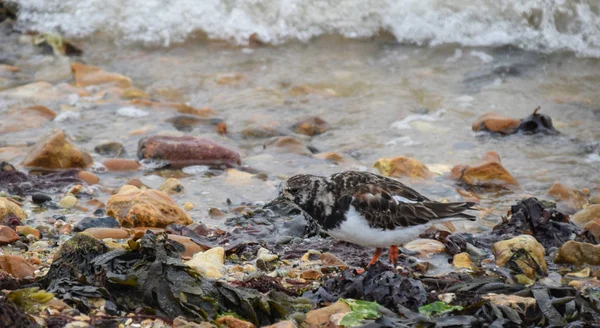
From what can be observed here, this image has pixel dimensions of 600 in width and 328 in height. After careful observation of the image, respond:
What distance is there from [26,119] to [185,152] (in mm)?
1945

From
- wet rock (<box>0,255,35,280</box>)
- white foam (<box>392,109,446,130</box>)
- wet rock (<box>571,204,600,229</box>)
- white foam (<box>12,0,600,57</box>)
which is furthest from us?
white foam (<box>12,0,600,57</box>)

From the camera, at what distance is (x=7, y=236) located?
468 cm

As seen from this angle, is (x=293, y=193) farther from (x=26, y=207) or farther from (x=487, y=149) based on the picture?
(x=487, y=149)

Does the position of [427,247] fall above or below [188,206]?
above

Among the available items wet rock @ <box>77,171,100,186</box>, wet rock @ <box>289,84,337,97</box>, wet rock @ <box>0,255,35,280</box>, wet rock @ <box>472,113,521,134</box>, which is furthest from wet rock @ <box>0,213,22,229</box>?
wet rock @ <box>472,113,521,134</box>

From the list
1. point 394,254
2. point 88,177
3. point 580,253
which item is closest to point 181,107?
point 88,177

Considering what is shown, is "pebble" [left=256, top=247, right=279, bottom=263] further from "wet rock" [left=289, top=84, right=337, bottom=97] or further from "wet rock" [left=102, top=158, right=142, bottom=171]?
"wet rock" [left=289, top=84, right=337, bottom=97]

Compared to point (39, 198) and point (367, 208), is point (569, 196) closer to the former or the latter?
point (367, 208)

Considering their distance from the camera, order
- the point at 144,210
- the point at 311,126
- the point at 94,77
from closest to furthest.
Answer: the point at 144,210, the point at 311,126, the point at 94,77

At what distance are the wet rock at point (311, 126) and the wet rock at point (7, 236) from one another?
11.9 ft

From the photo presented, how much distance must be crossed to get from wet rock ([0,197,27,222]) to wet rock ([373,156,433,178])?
2881 mm

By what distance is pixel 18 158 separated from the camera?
22.0ft

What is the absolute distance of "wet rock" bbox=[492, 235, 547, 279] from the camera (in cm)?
461

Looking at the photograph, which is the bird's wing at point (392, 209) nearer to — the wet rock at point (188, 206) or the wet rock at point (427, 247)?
the wet rock at point (427, 247)
